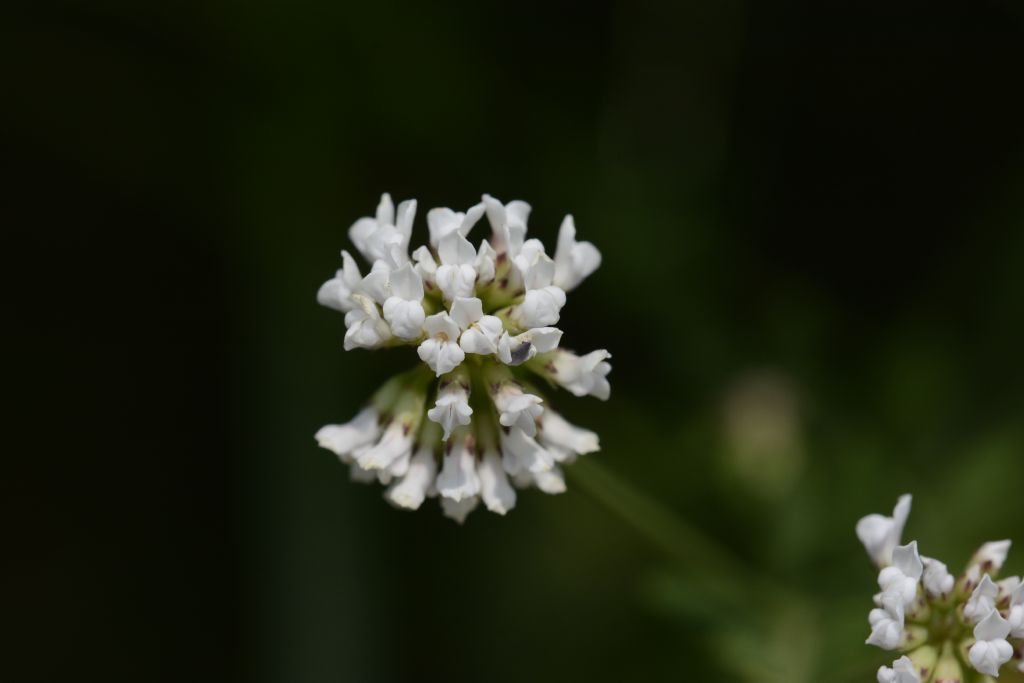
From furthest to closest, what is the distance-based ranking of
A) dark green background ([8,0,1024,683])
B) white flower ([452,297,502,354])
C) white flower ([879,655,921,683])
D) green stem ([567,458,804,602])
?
dark green background ([8,0,1024,683]), green stem ([567,458,804,602]), white flower ([452,297,502,354]), white flower ([879,655,921,683])

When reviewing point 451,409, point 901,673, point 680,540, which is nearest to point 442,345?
point 451,409

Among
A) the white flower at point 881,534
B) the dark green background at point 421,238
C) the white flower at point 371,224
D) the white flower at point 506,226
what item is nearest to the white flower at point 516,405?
→ the white flower at point 506,226

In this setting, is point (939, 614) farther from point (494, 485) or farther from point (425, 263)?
point (425, 263)

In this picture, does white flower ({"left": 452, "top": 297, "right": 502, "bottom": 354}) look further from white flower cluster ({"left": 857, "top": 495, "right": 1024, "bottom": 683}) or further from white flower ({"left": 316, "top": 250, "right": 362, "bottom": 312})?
white flower cluster ({"left": 857, "top": 495, "right": 1024, "bottom": 683})

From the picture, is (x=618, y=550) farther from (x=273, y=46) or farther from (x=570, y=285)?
(x=273, y=46)

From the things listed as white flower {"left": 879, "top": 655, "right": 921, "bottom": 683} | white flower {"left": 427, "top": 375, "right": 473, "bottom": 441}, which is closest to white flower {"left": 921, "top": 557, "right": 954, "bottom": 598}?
white flower {"left": 879, "top": 655, "right": 921, "bottom": 683}

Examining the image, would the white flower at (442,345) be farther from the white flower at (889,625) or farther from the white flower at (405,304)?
the white flower at (889,625)

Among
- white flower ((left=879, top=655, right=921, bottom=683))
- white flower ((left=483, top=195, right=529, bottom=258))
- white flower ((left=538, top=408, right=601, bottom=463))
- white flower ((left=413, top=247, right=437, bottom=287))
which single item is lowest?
white flower ((left=879, top=655, right=921, bottom=683))
